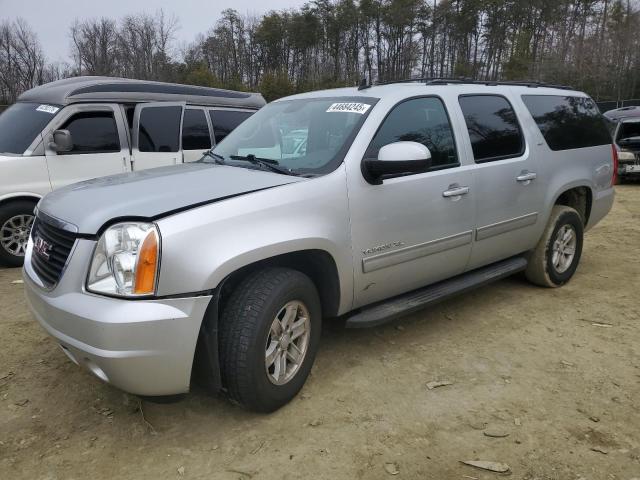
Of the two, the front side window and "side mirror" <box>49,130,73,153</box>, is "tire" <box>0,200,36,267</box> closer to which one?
"side mirror" <box>49,130,73,153</box>

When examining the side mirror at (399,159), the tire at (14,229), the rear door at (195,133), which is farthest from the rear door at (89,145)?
the side mirror at (399,159)

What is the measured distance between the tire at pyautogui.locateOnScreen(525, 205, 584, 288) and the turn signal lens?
12.1 ft

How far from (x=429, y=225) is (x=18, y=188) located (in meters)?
4.72

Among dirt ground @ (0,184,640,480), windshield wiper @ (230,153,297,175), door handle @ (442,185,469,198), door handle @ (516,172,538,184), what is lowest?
dirt ground @ (0,184,640,480)

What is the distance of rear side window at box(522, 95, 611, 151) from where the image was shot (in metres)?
4.61

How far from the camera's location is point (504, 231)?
4.18 metres

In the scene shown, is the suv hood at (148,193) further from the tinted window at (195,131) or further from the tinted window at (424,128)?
the tinted window at (195,131)

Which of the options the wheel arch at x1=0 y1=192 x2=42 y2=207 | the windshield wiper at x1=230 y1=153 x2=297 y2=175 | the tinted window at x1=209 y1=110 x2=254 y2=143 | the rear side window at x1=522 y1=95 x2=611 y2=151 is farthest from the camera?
the tinted window at x1=209 y1=110 x2=254 y2=143

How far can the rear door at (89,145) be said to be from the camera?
6034 mm

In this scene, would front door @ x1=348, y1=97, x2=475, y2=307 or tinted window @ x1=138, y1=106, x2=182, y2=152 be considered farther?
tinted window @ x1=138, y1=106, x2=182, y2=152

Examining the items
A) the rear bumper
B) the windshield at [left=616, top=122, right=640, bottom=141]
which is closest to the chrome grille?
the rear bumper

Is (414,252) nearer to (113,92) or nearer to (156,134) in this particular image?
(156,134)

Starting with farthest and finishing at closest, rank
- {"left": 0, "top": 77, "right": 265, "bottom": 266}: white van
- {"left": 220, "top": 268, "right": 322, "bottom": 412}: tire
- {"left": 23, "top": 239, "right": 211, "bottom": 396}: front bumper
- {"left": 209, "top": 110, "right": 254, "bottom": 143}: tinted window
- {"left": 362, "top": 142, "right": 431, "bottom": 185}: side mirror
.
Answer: {"left": 209, "top": 110, "right": 254, "bottom": 143}: tinted window
{"left": 0, "top": 77, "right": 265, "bottom": 266}: white van
{"left": 362, "top": 142, "right": 431, "bottom": 185}: side mirror
{"left": 220, "top": 268, "right": 322, "bottom": 412}: tire
{"left": 23, "top": 239, "right": 211, "bottom": 396}: front bumper

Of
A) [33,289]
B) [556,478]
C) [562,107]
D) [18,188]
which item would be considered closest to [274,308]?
[33,289]
